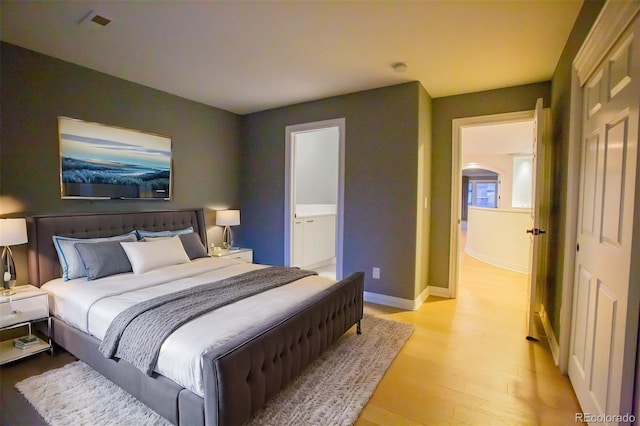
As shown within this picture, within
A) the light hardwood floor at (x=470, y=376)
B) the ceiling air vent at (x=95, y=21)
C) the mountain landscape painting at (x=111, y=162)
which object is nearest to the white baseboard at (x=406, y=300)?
the light hardwood floor at (x=470, y=376)

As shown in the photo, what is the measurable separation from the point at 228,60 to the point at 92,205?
2.03m

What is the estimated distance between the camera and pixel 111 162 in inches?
128

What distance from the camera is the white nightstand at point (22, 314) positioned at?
2.22 metres

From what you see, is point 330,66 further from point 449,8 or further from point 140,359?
point 140,359

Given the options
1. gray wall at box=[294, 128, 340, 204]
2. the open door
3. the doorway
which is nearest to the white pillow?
the doorway

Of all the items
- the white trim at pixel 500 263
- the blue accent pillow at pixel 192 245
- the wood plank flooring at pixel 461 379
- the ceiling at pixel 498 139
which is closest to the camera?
the wood plank flooring at pixel 461 379

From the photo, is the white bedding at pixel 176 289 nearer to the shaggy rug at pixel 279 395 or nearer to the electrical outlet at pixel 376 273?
the shaggy rug at pixel 279 395

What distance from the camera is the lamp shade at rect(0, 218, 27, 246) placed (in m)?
2.31

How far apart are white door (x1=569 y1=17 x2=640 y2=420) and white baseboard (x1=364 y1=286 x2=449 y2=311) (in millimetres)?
1572

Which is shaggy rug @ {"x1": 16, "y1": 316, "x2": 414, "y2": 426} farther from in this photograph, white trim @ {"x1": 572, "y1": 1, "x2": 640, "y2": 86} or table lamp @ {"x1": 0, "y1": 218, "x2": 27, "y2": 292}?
white trim @ {"x1": 572, "y1": 1, "x2": 640, "y2": 86}

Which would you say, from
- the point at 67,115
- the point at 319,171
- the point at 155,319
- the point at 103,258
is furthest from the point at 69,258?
the point at 319,171

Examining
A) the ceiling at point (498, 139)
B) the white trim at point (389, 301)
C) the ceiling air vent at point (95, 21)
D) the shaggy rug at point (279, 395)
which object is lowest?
the shaggy rug at point (279, 395)

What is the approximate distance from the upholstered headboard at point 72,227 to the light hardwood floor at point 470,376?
8.85 feet

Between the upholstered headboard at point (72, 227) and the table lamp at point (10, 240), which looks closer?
the table lamp at point (10, 240)
